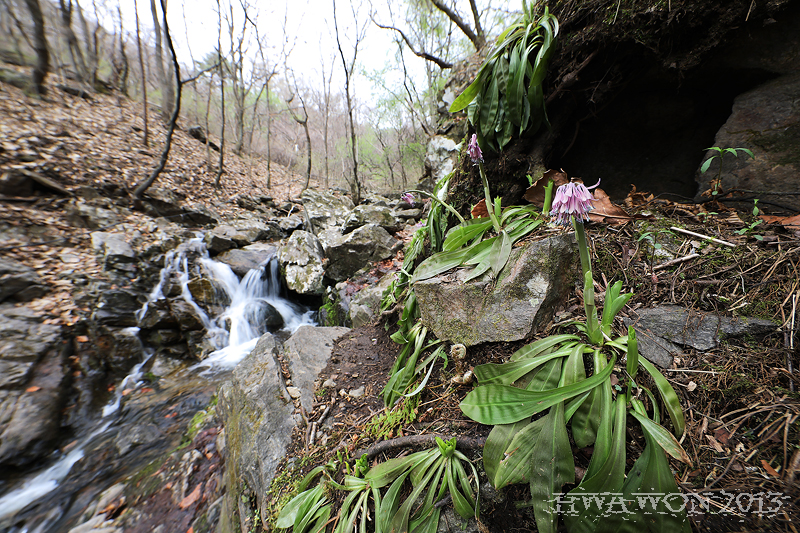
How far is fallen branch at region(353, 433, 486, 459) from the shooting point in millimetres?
1244

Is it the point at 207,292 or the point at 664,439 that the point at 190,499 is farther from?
the point at 207,292

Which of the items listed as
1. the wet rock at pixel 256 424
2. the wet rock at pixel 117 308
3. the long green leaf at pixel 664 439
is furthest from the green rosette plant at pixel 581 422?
the wet rock at pixel 117 308

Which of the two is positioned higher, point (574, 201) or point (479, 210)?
point (479, 210)

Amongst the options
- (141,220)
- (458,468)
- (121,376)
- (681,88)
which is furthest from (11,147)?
(681,88)

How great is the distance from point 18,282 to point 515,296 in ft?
23.8

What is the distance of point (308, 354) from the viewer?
2730 millimetres

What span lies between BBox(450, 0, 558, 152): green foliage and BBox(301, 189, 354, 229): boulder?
7.84 metres

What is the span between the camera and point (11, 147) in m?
6.61

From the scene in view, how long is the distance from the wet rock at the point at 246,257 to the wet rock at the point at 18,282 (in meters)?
2.71

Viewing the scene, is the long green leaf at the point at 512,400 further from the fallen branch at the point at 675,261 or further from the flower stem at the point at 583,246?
the fallen branch at the point at 675,261

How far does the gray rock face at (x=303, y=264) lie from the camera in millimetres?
5684

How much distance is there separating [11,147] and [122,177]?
1882 millimetres

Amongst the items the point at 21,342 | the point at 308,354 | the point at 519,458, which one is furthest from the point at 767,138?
the point at 21,342

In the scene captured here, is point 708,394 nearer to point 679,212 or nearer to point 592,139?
point 679,212
